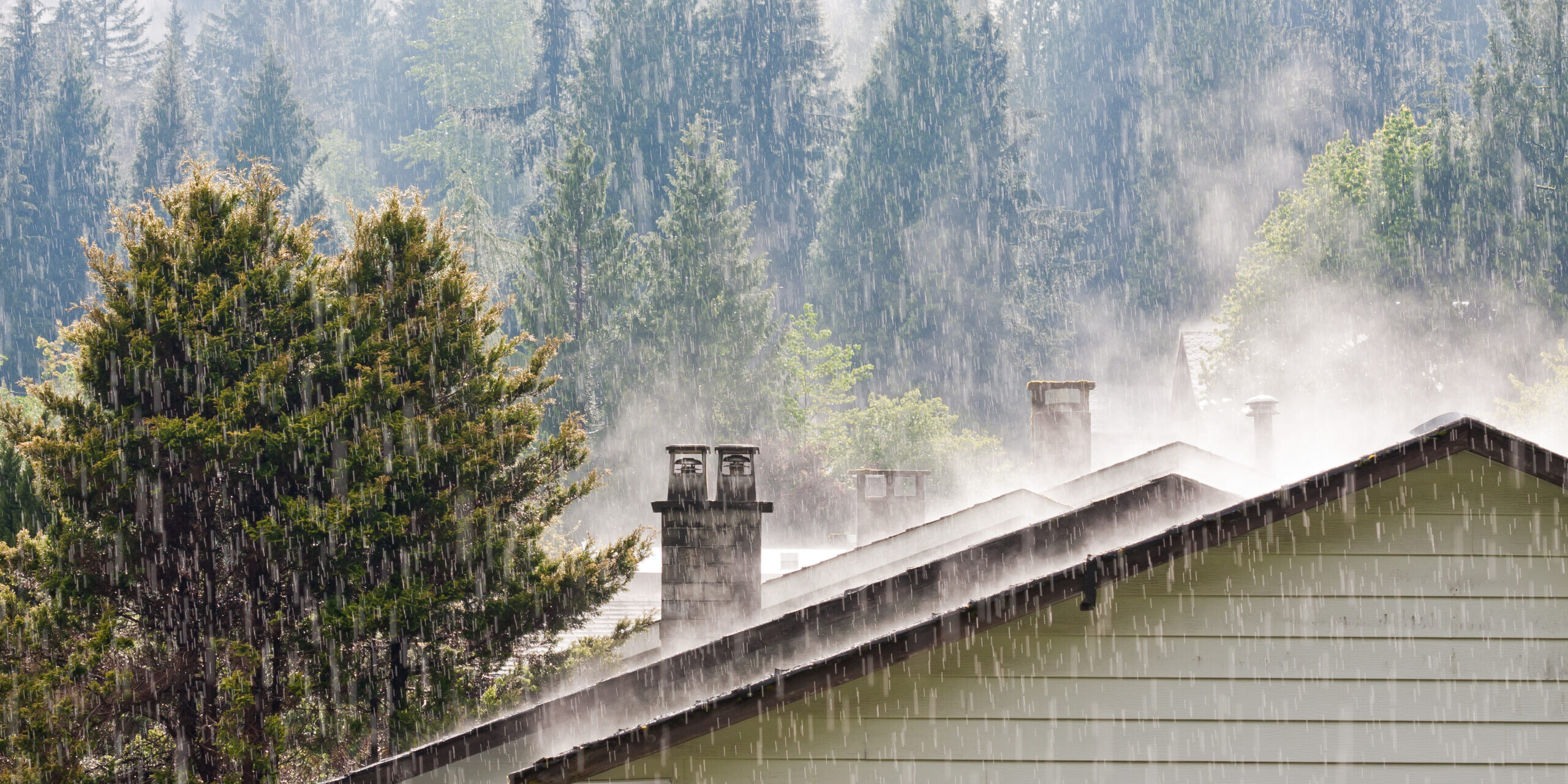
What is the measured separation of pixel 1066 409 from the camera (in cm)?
1168

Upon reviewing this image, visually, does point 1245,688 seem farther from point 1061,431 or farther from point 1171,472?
point 1061,431

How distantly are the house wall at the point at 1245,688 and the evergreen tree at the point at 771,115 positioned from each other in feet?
164

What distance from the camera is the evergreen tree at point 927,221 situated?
167 ft

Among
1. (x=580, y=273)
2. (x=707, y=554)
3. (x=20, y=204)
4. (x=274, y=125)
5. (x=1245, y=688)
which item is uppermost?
(x=274, y=125)

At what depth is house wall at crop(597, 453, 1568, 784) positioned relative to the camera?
12.8 feet

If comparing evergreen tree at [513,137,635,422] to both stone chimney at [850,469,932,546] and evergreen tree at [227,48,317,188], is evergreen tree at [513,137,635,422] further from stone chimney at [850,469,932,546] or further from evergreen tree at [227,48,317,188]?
stone chimney at [850,469,932,546]

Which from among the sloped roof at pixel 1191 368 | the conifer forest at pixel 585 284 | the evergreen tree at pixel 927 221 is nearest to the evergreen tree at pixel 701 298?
the conifer forest at pixel 585 284

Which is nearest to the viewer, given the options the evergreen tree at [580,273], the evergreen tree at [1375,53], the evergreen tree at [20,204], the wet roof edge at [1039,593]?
the wet roof edge at [1039,593]

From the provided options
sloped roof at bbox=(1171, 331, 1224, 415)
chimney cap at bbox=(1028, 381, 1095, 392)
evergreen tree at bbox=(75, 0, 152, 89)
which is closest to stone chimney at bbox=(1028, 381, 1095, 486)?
chimney cap at bbox=(1028, 381, 1095, 392)

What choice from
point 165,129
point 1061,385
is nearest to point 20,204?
point 165,129

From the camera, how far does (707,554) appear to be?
329 inches

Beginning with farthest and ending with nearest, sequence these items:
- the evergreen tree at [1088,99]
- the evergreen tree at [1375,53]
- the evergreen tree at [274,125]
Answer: the evergreen tree at [1088,99] < the evergreen tree at [1375,53] < the evergreen tree at [274,125]

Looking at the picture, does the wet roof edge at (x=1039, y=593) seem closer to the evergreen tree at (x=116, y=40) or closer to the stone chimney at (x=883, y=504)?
the stone chimney at (x=883, y=504)

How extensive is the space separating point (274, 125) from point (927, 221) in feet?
88.1
